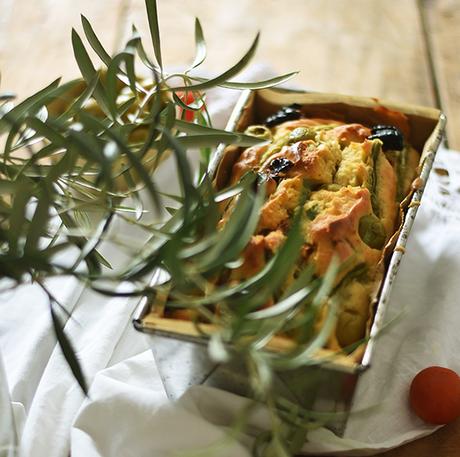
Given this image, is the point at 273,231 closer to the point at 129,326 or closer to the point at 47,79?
the point at 129,326

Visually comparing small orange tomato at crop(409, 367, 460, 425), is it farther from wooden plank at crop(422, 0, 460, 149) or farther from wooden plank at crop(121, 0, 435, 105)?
wooden plank at crop(121, 0, 435, 105)

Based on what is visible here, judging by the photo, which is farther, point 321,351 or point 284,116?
point 284,116

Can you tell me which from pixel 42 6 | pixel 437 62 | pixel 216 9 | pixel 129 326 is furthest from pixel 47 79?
pixel 437 62

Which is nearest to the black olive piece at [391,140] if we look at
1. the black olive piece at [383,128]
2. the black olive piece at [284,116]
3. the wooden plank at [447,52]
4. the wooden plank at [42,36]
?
the black olive piece at [383,128]

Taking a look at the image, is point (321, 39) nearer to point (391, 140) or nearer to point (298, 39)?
point (298, 39)

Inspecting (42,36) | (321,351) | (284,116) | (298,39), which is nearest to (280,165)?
(284,116)
